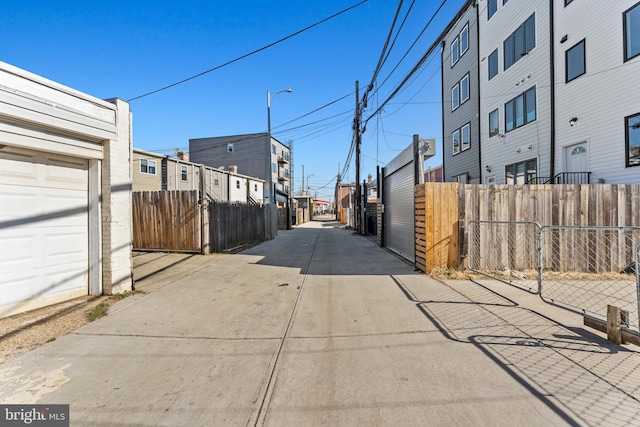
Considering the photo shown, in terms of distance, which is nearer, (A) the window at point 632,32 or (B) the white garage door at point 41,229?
(B) the white garage door at point 41,229

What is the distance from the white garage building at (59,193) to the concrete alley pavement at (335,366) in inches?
43.8

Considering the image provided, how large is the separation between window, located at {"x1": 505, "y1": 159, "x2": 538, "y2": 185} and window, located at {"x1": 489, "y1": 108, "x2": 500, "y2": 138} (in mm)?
2016

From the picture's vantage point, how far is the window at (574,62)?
34.5 feet

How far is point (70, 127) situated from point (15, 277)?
2.48m

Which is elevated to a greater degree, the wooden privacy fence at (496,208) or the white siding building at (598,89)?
the white siding building at (598,89)

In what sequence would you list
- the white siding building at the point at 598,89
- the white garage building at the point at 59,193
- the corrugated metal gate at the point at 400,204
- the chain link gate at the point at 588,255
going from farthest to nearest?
the corrugated metal gate at the point at 400,204 → the white siding building at the point at 598,89 → the chain link gate at the point at 588,255 → the white garage building at the point at 59,193

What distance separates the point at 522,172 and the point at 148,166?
23.5m

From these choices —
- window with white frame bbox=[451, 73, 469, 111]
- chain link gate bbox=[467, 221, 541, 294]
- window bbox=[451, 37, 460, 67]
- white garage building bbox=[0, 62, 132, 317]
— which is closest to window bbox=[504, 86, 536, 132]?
window with white frame bbox=[451, 73, 469, 111]

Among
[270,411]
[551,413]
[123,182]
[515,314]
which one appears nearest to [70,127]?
[123,182]

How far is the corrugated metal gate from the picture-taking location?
9.80 metres

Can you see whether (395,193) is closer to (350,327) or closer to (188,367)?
(350,327)

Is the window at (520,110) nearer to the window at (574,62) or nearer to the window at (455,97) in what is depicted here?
the window at (574,62)

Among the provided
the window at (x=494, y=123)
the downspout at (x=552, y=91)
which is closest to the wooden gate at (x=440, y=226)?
the downspout at (x=552, y=91)

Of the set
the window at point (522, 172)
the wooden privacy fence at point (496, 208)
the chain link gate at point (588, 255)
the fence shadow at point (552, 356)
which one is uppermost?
the window at point (522, 172)
